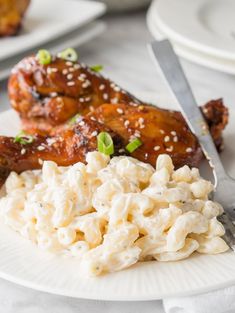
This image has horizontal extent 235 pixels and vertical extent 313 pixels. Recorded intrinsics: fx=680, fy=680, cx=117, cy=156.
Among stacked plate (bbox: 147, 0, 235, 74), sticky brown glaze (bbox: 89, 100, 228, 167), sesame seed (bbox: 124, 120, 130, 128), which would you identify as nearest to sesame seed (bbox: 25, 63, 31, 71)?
sticky brown glaze (bbox: 89, 100, 228, 167)

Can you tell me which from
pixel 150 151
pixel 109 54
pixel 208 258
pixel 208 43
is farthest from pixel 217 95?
pixel 208 258

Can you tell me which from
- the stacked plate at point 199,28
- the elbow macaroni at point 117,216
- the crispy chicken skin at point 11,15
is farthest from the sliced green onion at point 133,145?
the crispy chicken skin at point 11,15

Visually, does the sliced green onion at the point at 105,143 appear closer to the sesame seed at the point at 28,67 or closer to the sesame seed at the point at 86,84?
the sesame seed at the point at 86,84

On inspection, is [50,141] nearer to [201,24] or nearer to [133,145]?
[133,145]

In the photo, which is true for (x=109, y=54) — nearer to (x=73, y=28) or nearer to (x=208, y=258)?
(x=73, y=28)

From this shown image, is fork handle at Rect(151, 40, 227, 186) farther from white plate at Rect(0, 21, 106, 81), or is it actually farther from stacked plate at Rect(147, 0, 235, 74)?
white plate at Rect(0, 21, 106, 81)

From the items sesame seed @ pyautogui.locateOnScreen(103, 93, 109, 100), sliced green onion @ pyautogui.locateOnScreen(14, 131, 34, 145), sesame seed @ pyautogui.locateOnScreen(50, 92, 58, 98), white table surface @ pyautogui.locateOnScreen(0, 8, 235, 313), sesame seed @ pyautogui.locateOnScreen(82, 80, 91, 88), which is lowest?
white table surface @ pyautogui.locateOnScreen(0, 8, 235, 313)
